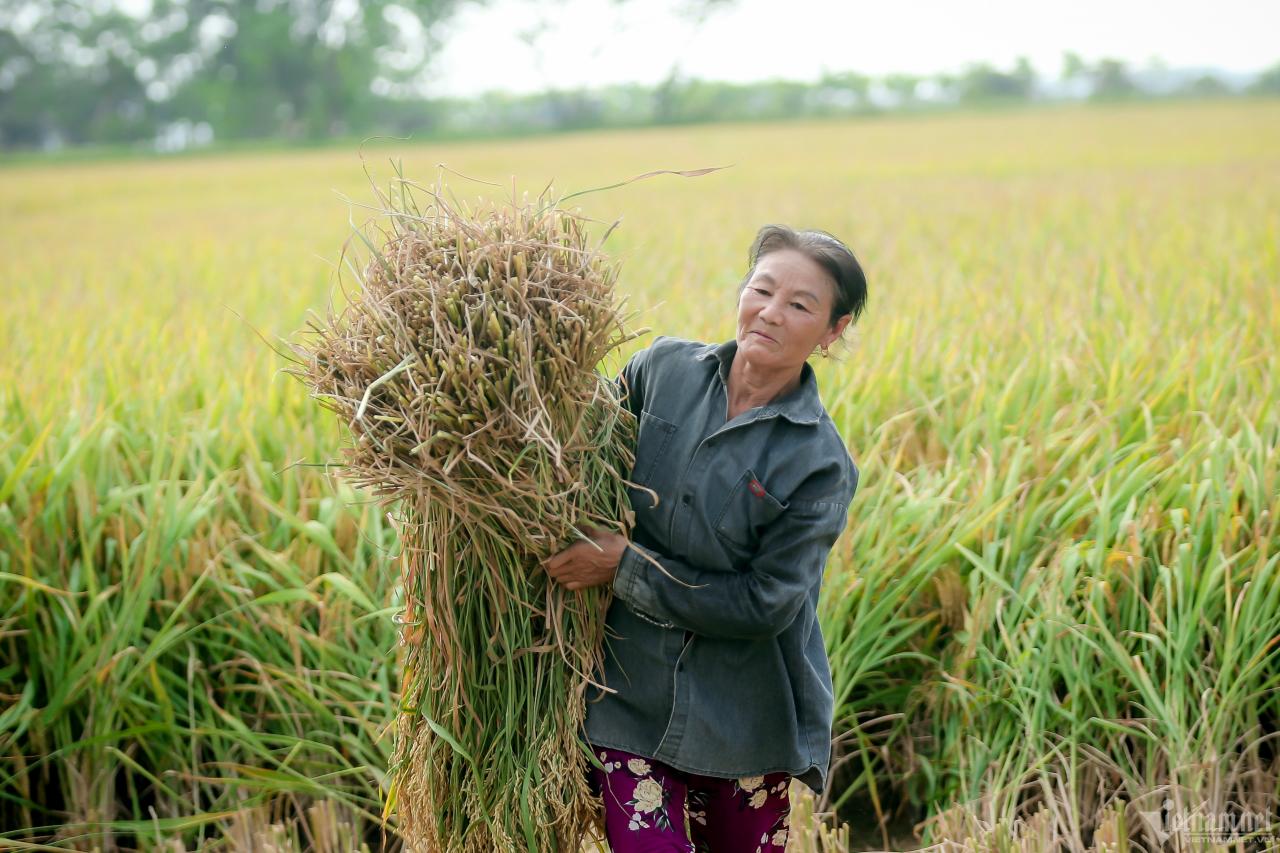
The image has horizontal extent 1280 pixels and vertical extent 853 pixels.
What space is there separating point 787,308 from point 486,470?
1.39 feet

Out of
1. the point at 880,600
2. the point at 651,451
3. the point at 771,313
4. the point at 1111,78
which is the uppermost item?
the point at 1111,78

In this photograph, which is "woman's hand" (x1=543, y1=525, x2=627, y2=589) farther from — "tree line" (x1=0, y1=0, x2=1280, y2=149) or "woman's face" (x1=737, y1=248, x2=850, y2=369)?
"tree line" (x1=0, y1=0, x2=1280, y2=149)

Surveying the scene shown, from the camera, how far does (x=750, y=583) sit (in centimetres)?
139

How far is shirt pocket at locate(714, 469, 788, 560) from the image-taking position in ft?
4.63

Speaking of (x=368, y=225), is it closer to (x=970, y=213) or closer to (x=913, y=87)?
(x=970, y=213)

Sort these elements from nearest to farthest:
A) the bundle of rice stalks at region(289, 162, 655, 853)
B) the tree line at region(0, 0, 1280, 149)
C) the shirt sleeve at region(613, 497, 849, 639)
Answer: the bundle of rice stalks at region(289, 162, 655, 853), the shirt sleeve at region(613, 497, 849, 639), the tree line at region(0, 0, 1280, 149)

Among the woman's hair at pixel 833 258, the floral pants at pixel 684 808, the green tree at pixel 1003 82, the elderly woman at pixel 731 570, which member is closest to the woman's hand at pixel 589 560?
the elderly woman at pixel 731 570

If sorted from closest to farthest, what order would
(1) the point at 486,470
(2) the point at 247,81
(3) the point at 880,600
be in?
(1) the point at 486,470
(3) the point at 880,600
(2) the point at 247,81

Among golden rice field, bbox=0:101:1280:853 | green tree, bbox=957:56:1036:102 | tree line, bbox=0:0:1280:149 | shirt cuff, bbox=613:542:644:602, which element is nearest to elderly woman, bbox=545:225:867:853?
shirt cuff, bbox=613:542:644:602

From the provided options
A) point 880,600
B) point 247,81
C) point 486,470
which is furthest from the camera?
point 247,81

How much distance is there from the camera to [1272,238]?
4930mm

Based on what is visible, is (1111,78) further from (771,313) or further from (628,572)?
(628,572)

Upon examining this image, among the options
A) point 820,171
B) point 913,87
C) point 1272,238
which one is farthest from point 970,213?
point 913,87

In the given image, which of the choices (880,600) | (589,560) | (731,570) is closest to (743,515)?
(731,570)
